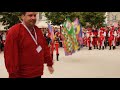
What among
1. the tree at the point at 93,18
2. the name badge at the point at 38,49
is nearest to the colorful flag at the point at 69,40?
the name badge at the point at 38,49

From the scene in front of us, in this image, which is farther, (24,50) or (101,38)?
(101,38)

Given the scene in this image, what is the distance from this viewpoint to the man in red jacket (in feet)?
14.7

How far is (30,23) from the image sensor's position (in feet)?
15.4

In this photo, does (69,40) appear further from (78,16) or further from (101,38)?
(78,16)

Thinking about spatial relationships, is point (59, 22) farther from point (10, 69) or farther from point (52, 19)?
point (10, 69)

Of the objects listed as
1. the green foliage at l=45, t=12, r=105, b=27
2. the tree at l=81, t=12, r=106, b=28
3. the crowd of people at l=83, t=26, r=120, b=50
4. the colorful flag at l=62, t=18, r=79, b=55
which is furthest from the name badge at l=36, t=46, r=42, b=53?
the tree at l=81, t=12, r=106, b=28

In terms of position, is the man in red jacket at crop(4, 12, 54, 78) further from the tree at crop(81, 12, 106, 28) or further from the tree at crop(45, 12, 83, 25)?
the tree at crop(81, 12, 106, 28)

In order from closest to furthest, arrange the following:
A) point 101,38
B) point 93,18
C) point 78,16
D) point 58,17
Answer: point 101,38 → point 58,17 → point 78,16 → point 93,18

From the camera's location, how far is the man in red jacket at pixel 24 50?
4.47 metres

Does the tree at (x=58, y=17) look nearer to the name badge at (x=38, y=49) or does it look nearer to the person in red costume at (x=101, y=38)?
the person in red costume at (x=101, y=38)

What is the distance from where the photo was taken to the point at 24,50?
4609 mm

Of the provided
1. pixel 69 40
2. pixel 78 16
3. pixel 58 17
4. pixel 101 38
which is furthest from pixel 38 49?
pixel 78 16

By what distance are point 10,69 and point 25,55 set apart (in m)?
0.29
